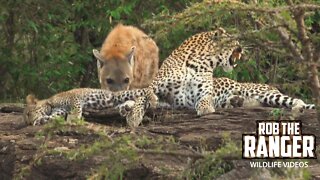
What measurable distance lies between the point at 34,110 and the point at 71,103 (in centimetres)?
44

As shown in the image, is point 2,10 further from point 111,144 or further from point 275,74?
point 111,144

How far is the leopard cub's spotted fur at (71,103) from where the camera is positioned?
1295 centimetres

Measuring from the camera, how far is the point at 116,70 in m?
14.5

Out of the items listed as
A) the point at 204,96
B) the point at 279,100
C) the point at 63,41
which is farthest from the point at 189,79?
the point at 63,41

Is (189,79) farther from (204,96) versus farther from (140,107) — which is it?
(140,107)

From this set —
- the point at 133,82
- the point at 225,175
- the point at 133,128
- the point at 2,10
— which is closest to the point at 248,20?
the point at 225,175

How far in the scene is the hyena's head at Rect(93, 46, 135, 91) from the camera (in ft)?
47.5

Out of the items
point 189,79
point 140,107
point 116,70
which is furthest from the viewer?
point 116,70

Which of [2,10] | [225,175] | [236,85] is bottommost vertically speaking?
[225,175]

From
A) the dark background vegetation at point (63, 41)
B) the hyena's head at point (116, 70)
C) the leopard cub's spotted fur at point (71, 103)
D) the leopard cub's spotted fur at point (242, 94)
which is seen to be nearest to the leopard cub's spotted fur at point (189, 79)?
the leopard cub's spotted fur at point (242, 94)

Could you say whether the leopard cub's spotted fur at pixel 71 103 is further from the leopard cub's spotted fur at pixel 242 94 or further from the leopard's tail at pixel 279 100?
the leopard's tail at pixel 279 100

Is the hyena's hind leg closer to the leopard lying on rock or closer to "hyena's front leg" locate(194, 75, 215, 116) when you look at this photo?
the leopard lying on rock

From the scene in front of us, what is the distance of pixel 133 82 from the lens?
49.1ft

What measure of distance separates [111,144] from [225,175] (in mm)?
1698
